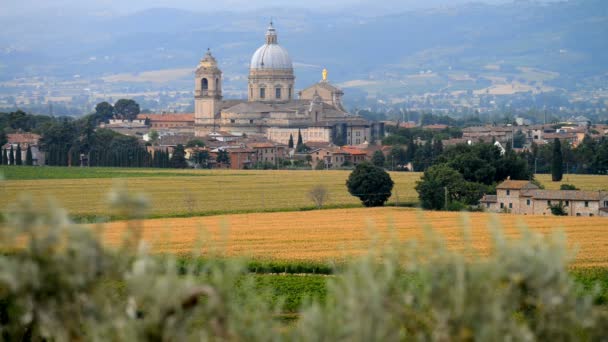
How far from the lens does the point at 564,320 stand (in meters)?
9.36

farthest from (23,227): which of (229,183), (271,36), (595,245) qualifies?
(271,36)

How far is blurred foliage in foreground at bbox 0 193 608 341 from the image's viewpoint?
347 inches

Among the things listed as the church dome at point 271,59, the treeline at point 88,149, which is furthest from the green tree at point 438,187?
the church dome at point 271,59

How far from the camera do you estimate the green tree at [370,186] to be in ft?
166

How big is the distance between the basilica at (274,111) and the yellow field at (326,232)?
232ft

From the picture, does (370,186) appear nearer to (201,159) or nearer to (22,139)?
(201,159)

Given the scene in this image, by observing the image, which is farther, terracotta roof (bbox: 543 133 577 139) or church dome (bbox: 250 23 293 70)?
church dome (bbox: 250 23 293 70)

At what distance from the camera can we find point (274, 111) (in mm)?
120000

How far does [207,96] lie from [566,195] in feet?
265

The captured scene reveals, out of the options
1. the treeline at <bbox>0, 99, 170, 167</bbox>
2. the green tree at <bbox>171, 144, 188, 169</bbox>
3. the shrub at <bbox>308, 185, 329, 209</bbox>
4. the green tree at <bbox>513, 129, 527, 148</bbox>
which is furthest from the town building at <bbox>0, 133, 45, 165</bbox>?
the green tree at <bbox>513, 129, 527, 148</bbox>

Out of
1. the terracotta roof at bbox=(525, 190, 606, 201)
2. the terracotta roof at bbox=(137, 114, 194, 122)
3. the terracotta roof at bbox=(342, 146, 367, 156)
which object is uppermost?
the terracotta roof at bbox=(137, 114, 194, 122)

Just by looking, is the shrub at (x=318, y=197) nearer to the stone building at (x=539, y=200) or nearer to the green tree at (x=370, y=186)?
the green tree at (x=370, y=186)

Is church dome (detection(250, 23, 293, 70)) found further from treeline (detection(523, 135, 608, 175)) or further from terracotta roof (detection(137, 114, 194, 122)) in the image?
treeline (detection(523, 135, 608, 175))

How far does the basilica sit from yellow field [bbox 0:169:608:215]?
142 ft
